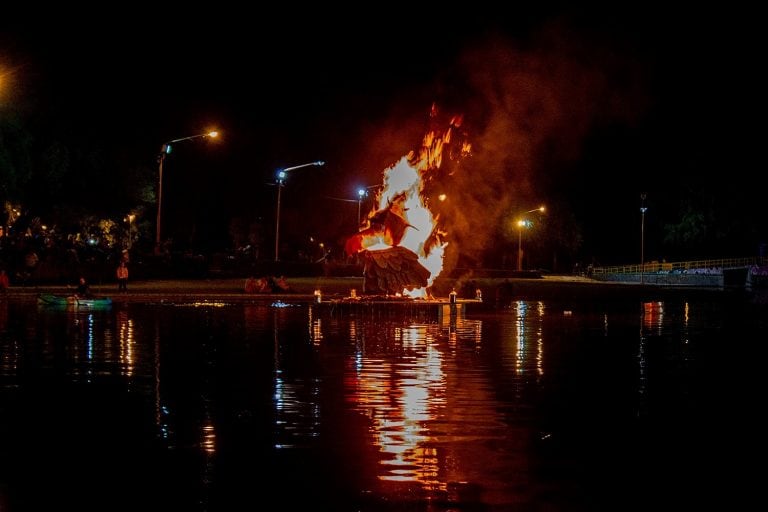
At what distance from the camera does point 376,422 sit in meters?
11.3

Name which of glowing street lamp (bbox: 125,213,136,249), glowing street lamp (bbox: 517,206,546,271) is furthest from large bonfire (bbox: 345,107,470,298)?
glowing street lamp (bbox: 517,206,546,271)

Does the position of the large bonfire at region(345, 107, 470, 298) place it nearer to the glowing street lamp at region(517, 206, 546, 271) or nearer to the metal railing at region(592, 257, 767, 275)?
the glowing street lamp at region(517, 206, 546, 271)

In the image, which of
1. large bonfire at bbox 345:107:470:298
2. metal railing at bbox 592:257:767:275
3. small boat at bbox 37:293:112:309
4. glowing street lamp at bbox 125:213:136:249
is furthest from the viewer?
metal railing at bbox 592:257:767:275

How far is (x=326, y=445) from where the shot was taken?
396 inches

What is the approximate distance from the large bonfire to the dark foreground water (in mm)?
7551

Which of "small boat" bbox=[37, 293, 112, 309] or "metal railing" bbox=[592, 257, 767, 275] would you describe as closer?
"small boat" bbox=[37, 293, 112, 309]

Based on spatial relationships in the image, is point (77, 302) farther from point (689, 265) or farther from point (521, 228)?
point (689, 265)

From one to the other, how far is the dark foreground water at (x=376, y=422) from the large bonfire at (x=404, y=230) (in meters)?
7.55

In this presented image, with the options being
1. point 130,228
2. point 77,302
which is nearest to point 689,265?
point 130,228

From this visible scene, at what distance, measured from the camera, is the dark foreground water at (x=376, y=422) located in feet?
27.4

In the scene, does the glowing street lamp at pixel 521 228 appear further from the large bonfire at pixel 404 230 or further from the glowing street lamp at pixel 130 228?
the large bonfire at pixel 404 230

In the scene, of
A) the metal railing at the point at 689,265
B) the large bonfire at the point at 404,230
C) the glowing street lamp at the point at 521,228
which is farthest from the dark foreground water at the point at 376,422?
the metal railing at the point at 689,265

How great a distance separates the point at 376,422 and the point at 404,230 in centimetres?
1950

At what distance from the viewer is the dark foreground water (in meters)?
8.34
